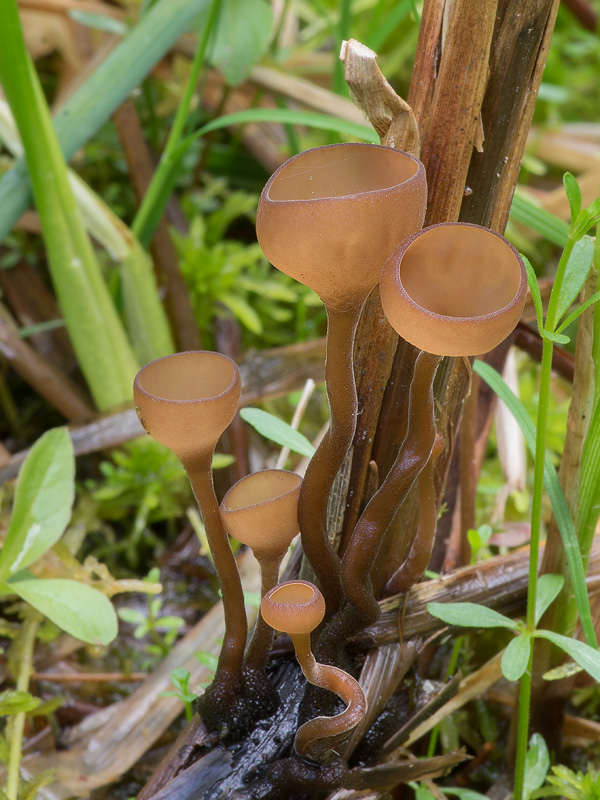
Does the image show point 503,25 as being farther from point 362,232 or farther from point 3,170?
point 3,170

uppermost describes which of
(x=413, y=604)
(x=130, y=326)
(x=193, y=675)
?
(x=413, y=604)

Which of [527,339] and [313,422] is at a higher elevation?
[527,339]

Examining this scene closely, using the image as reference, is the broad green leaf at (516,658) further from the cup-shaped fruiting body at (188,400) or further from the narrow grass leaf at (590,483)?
the cup-shaped fruiting body at (188,400)

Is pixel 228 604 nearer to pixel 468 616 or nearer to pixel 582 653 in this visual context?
pixel 468 616

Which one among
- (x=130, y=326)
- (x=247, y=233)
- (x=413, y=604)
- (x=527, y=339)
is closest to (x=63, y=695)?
(x=413, y=604)

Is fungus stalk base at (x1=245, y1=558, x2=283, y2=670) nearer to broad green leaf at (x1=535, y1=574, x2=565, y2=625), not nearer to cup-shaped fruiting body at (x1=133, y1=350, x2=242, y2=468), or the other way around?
cup-shaped fruiting body at (x1=133, y1=350, x2=242, y2=468)

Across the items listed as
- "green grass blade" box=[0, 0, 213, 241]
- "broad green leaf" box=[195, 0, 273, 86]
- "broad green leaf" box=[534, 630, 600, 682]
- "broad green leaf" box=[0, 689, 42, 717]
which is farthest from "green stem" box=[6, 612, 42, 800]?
"broad green leaf" box=[195, 0, 273, 86]
